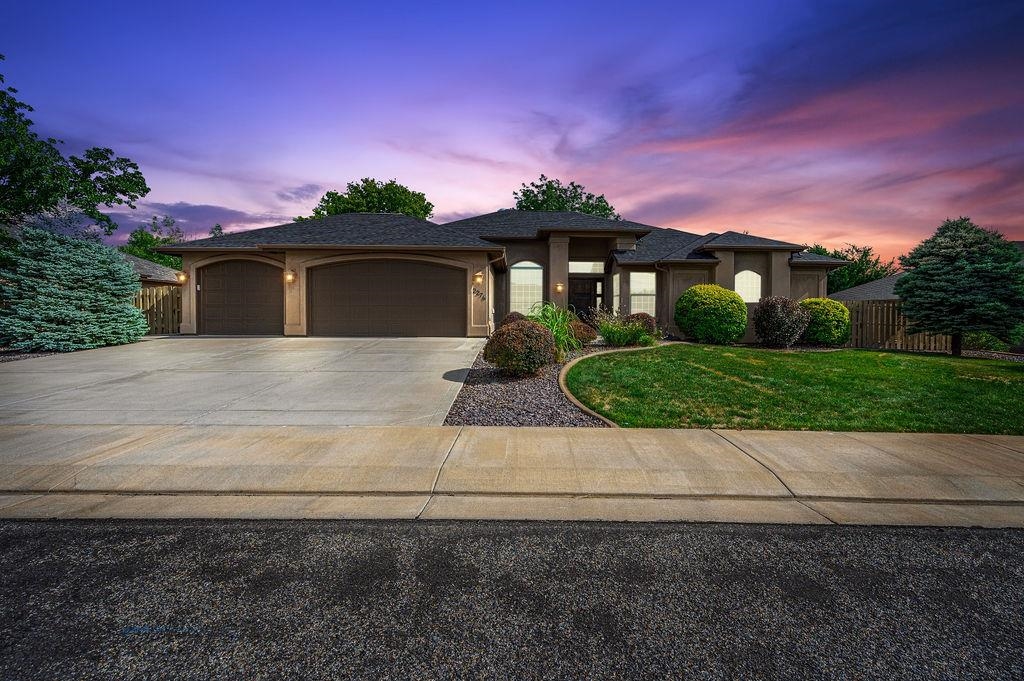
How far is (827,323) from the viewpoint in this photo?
15.4m

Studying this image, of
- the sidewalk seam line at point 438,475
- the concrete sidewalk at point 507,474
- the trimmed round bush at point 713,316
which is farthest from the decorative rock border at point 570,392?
the trimmed round bush at point 713,316

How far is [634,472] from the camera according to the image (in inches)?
171

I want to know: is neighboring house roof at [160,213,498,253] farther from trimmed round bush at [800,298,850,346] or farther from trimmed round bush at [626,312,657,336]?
trimmed round bush at [800,298,850,346]

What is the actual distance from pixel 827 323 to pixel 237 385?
17.8 metres

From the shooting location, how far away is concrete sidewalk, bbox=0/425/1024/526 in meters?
3.60

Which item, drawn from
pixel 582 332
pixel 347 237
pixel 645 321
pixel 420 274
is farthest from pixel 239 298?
pixel 645 321

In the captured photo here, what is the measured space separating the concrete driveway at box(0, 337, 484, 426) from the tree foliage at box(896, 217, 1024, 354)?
1461 centimetres

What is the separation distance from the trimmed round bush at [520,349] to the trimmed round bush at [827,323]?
11.4m

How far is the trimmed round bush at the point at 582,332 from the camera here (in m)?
12.9

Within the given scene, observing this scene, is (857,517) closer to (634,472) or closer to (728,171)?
(634,472)

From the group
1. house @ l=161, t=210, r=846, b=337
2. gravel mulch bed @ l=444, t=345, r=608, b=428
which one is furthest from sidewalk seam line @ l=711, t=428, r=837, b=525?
house @ l=161, t=210, r=846, b=337

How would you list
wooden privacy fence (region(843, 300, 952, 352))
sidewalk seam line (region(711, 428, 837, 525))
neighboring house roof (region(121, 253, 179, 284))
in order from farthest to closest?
neighboring house roof (region(121, 253, 179, 284))
wooden privacy fence (region(843, 300, 952, 352))
sidewalk seam line (region(711, 428, 837, 525))

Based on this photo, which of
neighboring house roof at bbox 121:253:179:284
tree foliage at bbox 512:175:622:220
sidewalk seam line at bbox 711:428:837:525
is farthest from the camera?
tree foliage at bbox 512:175:622:220

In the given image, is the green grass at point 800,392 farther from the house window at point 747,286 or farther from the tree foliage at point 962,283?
the house window at point 747,286
